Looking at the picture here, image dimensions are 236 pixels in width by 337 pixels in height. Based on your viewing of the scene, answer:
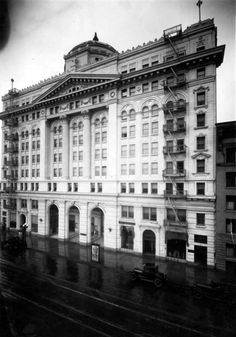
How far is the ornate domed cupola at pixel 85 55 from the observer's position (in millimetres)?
42938

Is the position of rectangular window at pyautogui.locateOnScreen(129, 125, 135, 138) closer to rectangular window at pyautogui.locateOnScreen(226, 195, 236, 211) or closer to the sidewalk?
rectangular window at pyautogui.locateOnScreen(226, 195, 236, 211)

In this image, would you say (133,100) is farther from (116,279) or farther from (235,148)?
(116,279)

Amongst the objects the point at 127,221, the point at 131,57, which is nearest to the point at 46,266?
the point at 127,221

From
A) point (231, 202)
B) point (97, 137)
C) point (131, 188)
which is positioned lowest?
point (231, 202)

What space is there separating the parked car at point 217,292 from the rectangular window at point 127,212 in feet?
52.5

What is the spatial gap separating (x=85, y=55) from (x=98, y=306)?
43229 millimetres

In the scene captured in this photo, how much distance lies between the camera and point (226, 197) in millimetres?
27328

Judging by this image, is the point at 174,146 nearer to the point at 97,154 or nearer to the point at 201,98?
the point at 201,98

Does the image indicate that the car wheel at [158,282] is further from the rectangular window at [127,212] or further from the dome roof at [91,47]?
the dome roof at [91,47]

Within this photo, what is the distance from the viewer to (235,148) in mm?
27062

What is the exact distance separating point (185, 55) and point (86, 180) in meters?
25.8

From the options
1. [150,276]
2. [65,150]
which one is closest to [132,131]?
[65,150]

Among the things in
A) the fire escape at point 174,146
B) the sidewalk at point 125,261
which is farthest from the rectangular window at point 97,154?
the sidewalk at point 125,261

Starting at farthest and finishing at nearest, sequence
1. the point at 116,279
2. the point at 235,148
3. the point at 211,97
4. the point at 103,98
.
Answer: the point at 103,98, the point at 211,97, the point at 235,148, the point at 116,279
